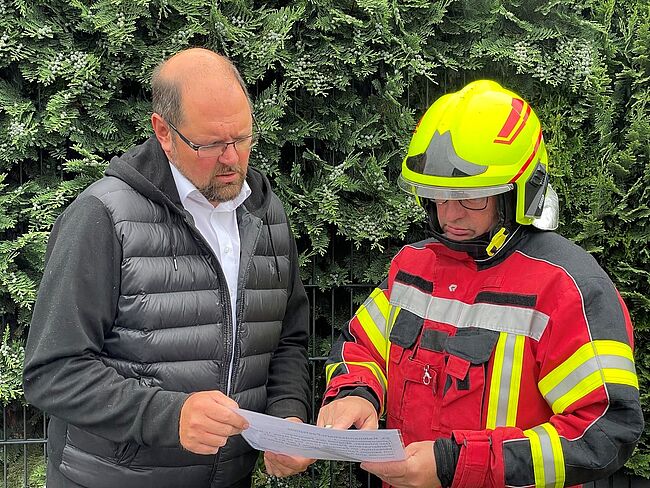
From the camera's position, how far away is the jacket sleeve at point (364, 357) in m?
2.65

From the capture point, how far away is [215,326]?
2715 mm

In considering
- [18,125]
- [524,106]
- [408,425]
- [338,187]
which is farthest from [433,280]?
[18,125]

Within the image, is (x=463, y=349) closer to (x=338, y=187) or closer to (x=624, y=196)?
(x=338, y=187)

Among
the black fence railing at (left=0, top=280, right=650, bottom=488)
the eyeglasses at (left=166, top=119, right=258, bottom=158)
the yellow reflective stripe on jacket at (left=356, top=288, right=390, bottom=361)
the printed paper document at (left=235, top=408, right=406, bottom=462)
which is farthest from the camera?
the black fence railing at (left=0, top=280, right=650, bottom=488)

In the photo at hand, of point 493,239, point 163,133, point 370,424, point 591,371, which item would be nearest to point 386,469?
point 370,424

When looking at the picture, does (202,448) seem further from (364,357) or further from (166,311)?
(364,357)

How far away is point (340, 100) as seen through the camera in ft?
14.0

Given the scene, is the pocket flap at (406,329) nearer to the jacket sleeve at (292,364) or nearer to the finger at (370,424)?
the finger at (370,424)

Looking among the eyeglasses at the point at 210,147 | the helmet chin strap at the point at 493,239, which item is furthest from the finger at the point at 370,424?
the eyeglasses at the point at 210,147

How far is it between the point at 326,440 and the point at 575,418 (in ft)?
2.45

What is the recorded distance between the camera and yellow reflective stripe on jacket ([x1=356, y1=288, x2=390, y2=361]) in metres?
2.81

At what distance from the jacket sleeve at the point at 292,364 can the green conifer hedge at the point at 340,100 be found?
1043 millimetres

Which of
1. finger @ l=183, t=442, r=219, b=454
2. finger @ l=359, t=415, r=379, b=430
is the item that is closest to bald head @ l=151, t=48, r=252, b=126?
finger @ l=183, t=442, r=219, b=454

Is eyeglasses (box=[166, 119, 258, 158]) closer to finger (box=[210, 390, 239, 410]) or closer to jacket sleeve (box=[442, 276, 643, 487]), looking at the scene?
finger (box=[210, 390, 239, 410])
